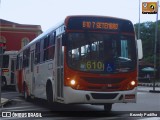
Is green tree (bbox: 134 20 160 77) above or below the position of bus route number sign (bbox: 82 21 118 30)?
above

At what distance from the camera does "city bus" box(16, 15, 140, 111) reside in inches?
489

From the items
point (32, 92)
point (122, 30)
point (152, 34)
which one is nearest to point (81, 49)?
point (122, 30)

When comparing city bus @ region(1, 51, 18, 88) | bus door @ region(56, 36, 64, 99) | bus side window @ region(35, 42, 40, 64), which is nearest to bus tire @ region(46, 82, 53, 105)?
bus door @ region(56, 36, 64, 99)

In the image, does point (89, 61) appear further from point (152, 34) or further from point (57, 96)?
point (152, 34)

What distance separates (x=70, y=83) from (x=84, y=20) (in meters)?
2.12

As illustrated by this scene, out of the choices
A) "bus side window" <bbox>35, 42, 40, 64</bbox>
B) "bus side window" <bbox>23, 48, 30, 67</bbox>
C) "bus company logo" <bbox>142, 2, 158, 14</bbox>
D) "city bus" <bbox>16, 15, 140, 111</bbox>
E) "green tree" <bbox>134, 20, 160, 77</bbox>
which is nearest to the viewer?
"city bus" <bbox>16, 15, 140, 111</bbox>

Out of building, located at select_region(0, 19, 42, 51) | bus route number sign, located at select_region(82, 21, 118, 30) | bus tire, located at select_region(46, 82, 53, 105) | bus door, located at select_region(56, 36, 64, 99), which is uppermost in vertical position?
building, located at select_region(0, 19, 42, 51)

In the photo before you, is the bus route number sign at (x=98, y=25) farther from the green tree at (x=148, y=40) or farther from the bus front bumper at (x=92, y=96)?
the green tree at (x=148, y=40)

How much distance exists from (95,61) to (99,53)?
286 millimetres

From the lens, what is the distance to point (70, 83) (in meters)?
12.4

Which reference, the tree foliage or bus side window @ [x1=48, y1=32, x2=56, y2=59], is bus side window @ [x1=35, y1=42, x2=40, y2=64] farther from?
the tree foliage

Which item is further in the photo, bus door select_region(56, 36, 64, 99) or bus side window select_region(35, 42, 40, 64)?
bus side window select_region(35, 42, 40, 64)

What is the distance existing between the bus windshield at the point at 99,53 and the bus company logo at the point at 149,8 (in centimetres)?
2650

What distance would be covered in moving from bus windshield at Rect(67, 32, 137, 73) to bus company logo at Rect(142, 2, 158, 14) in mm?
26495
